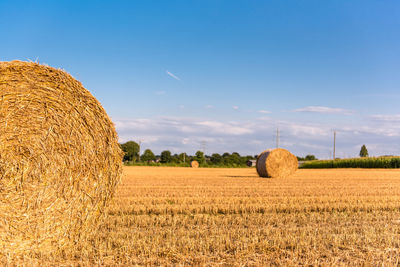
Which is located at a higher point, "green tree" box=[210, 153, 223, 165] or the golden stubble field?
"green tree" box=[210, 153, 223, 165]

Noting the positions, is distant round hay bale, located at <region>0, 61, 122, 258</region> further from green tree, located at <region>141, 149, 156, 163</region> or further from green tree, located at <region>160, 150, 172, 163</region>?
green tree, located at <region>160, 150, 172, 163</region>

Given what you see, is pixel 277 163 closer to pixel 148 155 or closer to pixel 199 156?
pixel 199 156

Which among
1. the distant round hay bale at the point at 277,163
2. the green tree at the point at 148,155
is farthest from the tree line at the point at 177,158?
the distant round hay bale at the point at 277,163

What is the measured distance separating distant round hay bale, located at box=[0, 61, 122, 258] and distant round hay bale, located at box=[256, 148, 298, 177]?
14.5 meters

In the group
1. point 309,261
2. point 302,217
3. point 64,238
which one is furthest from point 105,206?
point 302,217

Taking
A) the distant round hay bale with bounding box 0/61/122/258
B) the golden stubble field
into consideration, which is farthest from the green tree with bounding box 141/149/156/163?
the distant round hay bale with bounding box 0/61/122/258

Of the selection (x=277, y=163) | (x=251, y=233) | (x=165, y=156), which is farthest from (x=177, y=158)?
(x=251, y=233)

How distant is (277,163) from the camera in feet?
63.2

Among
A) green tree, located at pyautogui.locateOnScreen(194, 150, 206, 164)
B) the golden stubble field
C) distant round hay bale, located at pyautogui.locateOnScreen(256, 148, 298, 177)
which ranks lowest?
the golden stubble field

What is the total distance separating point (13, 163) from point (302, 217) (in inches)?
208

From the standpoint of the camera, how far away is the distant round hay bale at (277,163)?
755 inches

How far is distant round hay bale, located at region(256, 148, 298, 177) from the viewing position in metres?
19.2

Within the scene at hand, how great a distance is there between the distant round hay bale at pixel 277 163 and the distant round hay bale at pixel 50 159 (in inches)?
571

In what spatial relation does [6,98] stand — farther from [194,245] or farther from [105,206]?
[194,245]
